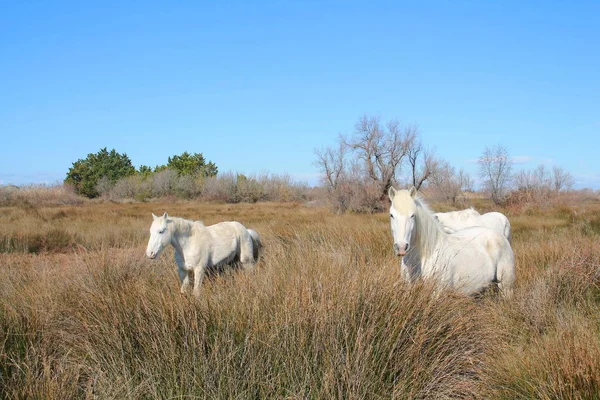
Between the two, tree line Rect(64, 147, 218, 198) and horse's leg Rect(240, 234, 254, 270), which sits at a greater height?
tree line Rect(64, 147, 218, 198)

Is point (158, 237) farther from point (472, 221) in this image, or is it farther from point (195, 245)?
point (472, 221)

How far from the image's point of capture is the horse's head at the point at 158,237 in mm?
6573

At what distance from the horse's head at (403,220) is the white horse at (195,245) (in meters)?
2.87

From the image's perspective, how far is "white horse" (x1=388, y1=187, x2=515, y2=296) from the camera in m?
4.98

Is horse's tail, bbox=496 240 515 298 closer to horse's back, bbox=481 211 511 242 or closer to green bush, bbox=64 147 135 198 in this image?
horse's back, bbox=481 211 511 242

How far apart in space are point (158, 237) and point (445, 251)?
3933mm

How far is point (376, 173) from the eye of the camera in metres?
39.6

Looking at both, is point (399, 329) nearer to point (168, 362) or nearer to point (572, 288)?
point (168, 362)

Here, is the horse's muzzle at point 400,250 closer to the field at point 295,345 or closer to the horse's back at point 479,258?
the field at point 295,345

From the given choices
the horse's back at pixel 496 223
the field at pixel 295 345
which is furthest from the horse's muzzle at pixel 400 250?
the horse's back at pixel 496 223

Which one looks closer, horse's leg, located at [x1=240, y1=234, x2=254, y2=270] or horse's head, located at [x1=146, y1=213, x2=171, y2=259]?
horse's head, located at [x1=146, y1=213, x2=171, y2=259]

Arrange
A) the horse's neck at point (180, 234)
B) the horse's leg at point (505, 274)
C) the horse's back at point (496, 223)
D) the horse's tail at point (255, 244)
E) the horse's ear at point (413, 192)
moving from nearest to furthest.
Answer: the horse's ear at point (413, 192), the horse's leg at point (505, 274), the horse's neck at point (180, 234), the horse's back at point (496, 223), the horse's tail at point (255, 244)

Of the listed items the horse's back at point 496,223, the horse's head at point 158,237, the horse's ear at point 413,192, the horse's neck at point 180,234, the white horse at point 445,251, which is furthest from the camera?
the horse's back at point 496,223

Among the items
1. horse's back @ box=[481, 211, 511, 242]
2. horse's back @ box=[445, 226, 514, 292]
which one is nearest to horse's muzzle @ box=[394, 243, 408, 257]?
horse's back @ box=[445, 226, 514, 292]
